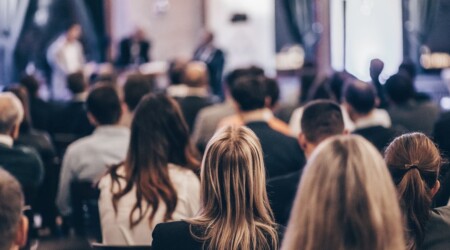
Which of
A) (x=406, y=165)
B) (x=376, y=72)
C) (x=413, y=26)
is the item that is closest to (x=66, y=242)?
(x=376, y=72)

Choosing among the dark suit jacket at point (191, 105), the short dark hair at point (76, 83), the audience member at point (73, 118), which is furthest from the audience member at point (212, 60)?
the short dark hair at point (76, 83)

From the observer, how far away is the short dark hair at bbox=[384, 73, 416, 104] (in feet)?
19.9

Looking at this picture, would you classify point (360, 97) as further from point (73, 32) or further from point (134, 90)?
point (73, 32)

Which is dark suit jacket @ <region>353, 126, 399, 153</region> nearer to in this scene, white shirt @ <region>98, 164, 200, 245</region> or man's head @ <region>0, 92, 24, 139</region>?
white shirt @ <region>98, 164, 200, 245</region>

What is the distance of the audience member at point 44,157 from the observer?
19.3ft

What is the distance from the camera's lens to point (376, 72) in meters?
4.99

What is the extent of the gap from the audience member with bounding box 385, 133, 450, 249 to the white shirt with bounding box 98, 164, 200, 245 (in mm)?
1218

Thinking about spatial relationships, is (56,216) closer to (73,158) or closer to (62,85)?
(73,158)

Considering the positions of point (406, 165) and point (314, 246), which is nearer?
point (314, 246)

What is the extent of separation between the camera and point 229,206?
252 centimetres

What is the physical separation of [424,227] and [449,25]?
10429 mm

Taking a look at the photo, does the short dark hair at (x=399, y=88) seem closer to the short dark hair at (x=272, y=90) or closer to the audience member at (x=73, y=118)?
the short dark hair at (x=272, y=90)

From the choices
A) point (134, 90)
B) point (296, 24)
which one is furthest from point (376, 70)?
point (296, 24)

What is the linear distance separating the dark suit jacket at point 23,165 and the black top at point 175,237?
2280 millimetres
